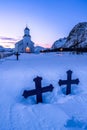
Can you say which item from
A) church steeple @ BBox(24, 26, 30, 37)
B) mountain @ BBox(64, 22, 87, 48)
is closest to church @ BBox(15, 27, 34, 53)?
church steeple @ BBox(24, 26, 30, 37)

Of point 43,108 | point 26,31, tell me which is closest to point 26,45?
point 26,31

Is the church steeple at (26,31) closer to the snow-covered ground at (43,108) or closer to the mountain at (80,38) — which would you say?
the mountain at (80,38)

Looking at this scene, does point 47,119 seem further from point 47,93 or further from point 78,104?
point 47,93

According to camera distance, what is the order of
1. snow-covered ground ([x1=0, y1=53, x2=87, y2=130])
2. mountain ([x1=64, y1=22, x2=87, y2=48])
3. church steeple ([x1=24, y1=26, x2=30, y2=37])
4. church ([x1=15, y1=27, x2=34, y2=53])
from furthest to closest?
mountain ([x1=64, y1=22, x2=87, y2=48]) → church steeple ([x1=24, y1=26, x2=30, y2=37]) → church ([x1=15, y1=27, x2=34, y2=53]) → snow-covered ground ([x1=0, y1=53, x2=87, y2=130])

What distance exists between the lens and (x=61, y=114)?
21.8 feet

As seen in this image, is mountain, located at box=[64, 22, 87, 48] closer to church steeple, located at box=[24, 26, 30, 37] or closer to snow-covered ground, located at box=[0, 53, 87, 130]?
church steeple, located at box=[24, 26, 30, 37]

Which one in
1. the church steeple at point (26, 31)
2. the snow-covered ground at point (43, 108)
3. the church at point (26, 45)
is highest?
the church steeple at point (26, 31)

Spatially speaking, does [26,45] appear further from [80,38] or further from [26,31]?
[80,38]

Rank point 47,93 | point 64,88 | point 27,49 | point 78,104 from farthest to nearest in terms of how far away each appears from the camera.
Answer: point 27,49 < point 64,88 < point 47,93 < point 78,104

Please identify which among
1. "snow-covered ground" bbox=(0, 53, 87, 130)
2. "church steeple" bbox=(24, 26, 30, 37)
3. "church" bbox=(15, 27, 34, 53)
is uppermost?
"church steeple" bbox=(24, 26, 30, 37)

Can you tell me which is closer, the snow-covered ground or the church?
the snow-covered ground

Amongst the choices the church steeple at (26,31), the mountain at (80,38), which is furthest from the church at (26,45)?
the mountain at (80,38)

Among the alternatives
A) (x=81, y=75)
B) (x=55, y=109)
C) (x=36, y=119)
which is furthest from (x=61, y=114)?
(x=81, y=75)

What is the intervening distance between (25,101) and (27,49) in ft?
227
